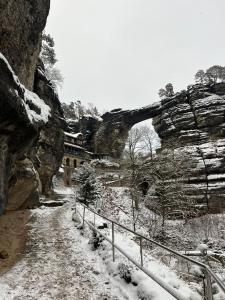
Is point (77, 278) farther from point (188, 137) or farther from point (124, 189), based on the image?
point (188, 137)

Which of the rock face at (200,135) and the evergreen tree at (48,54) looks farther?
the evergreen tree at (48,54)

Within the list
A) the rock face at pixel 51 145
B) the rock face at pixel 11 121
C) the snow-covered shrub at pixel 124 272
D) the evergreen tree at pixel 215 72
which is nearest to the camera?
the snow-covered shrub at pixel 124 272

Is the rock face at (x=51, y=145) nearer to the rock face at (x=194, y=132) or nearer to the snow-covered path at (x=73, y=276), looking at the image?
the rock face at (x=194, y=132)

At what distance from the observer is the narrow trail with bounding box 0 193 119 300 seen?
6.54 metres

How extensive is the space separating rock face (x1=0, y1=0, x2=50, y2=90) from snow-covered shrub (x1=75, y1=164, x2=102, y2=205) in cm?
1278

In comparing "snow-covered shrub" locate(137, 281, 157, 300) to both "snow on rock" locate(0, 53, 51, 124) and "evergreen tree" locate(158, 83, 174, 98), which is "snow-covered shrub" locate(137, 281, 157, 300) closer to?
"snow on rock" locate(0, 53, 51, 124)

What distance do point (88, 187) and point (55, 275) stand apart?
2043 centimetres

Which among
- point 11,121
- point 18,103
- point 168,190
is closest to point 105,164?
point 168,190

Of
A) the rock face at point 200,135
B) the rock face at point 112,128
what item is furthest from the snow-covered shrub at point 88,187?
the rock face at point 112,128

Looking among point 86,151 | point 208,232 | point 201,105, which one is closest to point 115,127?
point 86,151

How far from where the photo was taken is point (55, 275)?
309 inches

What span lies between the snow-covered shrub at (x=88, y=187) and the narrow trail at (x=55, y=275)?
15.8m

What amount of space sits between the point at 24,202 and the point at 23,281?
55.2 feet

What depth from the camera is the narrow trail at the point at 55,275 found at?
257 inches
